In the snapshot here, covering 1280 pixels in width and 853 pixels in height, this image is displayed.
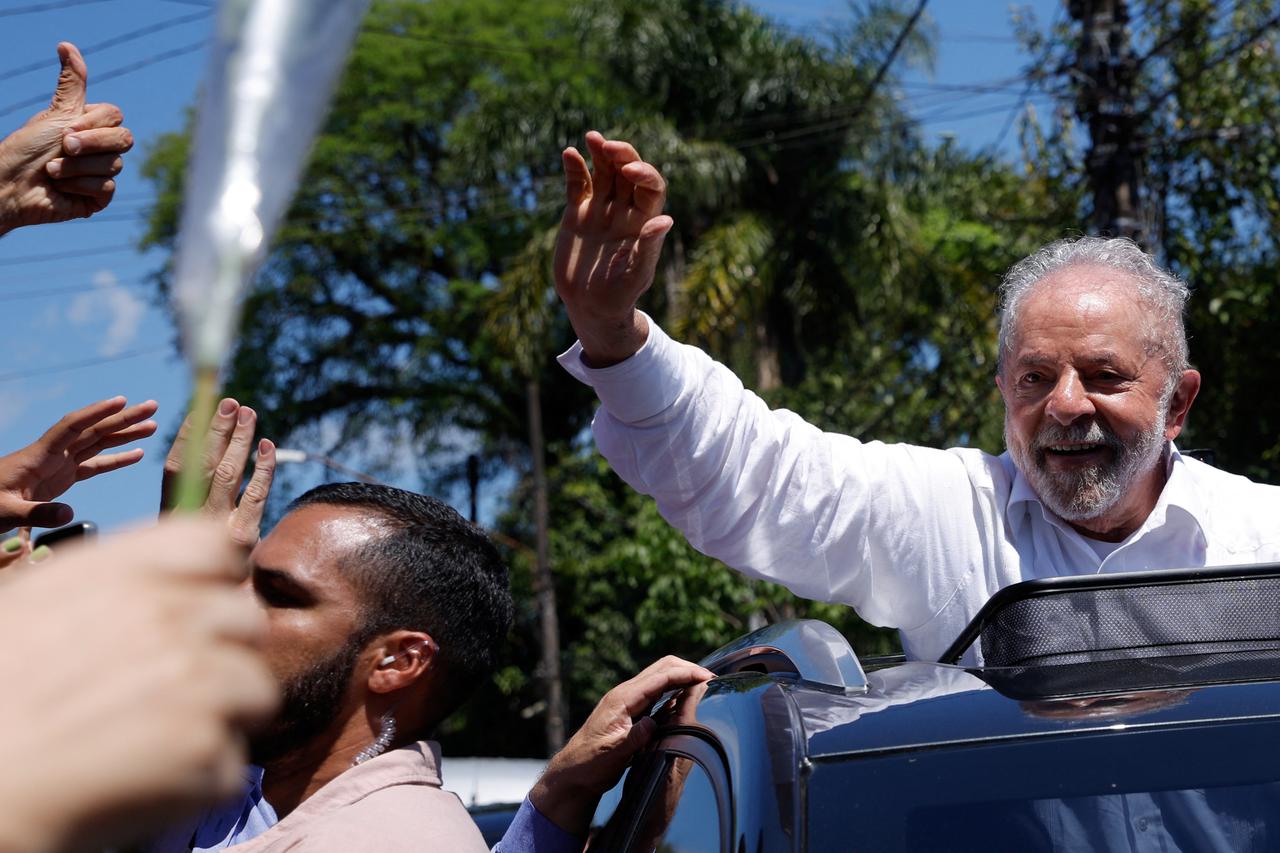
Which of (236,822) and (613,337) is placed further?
(236,822)

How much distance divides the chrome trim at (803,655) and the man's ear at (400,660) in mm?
518

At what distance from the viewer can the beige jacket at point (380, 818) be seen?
7.16 ft

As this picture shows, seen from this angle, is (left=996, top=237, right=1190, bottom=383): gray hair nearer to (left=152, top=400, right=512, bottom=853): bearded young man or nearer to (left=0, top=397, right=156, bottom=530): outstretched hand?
(left=152, top=400, right=512, bottom=853): bearded young man

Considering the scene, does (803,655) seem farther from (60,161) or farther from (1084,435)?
(60,161)

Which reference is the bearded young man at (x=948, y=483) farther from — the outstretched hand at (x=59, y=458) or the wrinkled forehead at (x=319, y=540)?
the outstretched hand at (x=59, y=458)

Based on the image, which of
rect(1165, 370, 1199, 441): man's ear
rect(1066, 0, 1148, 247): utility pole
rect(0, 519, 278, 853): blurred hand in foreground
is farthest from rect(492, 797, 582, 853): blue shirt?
rect(1066, 0, 1148, 247): utility pole

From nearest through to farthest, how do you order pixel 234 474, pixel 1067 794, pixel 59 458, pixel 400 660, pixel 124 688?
pixel 124 688 < pixel 1067 794 < pixel 234 474 < pixel 400 660 < pixel 59 458

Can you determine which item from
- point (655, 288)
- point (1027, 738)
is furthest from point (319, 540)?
point (655, 288)

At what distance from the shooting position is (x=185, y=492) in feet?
2.03

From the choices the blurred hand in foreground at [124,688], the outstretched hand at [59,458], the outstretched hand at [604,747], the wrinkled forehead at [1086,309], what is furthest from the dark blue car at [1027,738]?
the outstretched hand at [59,458]

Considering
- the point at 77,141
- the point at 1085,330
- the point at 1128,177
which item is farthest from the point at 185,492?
A: the point at 1128,177

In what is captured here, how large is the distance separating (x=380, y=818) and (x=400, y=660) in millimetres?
389

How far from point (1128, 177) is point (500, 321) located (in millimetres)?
7698

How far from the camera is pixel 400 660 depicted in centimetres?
259
